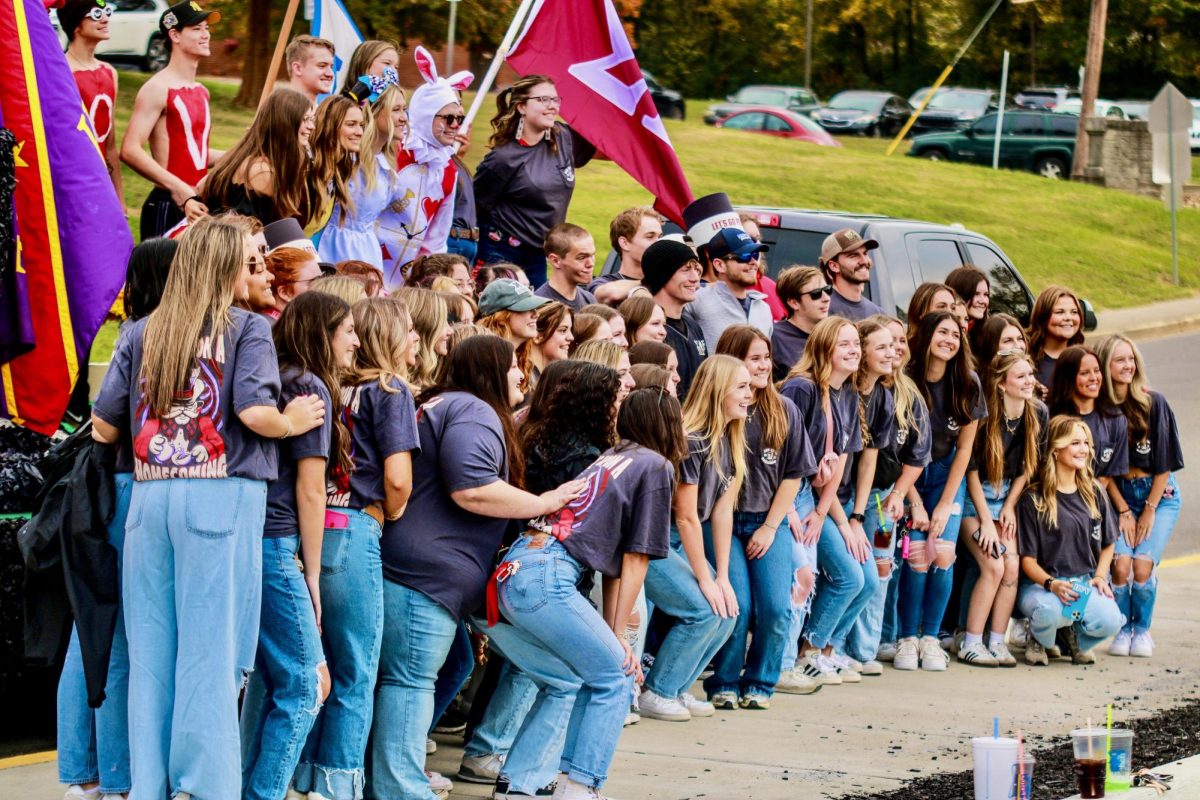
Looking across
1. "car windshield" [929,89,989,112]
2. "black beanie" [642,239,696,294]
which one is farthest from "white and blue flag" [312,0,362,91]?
"car windshield" [929,89,989,112]

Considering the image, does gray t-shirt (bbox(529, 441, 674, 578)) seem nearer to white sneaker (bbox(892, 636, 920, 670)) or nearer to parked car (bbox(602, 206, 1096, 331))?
white sneaker (bbox(892, 636, 920, 670))

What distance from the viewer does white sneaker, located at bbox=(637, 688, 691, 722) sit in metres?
7.95

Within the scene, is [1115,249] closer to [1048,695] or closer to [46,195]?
[1048,695]

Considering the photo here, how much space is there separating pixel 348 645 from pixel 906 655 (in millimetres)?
4009

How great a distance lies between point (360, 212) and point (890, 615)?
3.36 meters

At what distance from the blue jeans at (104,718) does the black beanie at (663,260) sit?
3756 millimetres

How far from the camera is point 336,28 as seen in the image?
1077 centimetres

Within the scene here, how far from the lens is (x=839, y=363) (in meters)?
8.68

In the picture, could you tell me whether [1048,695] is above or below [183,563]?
below

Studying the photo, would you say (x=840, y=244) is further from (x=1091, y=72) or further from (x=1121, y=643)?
(x=1091, y=72)

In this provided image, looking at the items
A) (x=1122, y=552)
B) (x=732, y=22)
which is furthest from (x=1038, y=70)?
(x=1122, y=552)

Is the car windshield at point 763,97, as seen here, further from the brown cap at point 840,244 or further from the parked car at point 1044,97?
the brown cap at point 840,244

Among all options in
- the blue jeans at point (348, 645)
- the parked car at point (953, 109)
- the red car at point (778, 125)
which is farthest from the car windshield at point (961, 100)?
the blue jeans at point (348, 645)

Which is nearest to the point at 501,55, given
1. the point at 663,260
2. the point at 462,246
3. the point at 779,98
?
the point at 462,246
